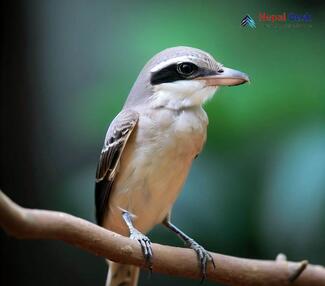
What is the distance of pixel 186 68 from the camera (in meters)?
1.24

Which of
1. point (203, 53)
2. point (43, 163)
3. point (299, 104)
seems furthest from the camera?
point (299, 104)

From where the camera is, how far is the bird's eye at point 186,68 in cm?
123

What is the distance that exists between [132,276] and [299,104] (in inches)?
25.2

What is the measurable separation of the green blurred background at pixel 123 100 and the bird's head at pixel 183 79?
11cm

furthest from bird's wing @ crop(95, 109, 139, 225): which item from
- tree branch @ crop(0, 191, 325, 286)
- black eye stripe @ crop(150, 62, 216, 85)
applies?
tree branch @ crop(0, 191, 325, 286)

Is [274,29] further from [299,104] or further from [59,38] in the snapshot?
[59,38]

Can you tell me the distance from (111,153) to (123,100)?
17cm

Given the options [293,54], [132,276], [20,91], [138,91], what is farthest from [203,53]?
[132,276]

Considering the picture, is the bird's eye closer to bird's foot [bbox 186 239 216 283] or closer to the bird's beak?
the bird's beak

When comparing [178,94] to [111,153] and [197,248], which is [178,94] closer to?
[111,153]

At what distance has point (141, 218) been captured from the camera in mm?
1306

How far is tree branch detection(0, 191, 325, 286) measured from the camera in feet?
2.80

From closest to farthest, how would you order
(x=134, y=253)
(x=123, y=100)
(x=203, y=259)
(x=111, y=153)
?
(x=134, y=253), (x=203, y=259), (x=111, y=153), (x=123, y=100)

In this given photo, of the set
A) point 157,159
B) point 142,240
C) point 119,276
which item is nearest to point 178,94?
point 157,159
